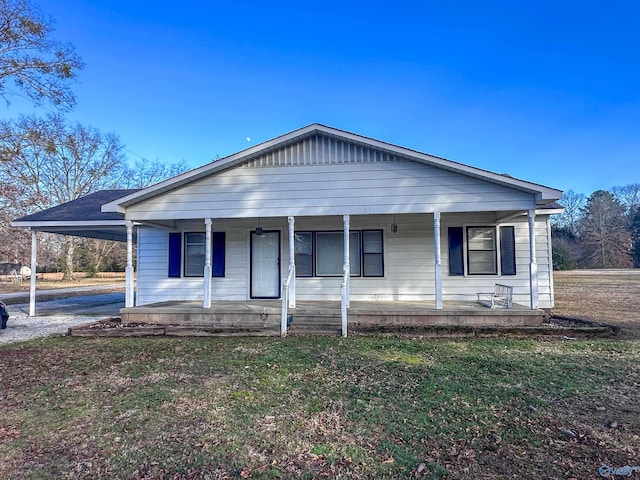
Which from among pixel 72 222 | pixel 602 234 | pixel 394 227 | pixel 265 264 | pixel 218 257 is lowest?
pixel 265 264

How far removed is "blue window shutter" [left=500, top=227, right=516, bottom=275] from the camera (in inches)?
393

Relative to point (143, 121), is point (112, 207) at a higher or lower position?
lower

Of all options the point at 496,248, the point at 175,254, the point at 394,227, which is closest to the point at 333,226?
the point at 394,227

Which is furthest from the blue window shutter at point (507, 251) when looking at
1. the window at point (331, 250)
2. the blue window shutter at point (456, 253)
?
the window at point (331, 250)

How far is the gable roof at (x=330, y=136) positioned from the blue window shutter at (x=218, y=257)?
2.09 m

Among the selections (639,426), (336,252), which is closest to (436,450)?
(639,426)

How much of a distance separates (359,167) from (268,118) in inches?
646

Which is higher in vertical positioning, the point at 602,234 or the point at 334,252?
the point at 602,234

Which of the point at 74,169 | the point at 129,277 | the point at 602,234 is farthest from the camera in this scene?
the point at 602,234

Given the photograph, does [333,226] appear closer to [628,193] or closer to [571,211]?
[571,211]

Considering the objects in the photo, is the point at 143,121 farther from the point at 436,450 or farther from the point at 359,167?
the point at 436,450

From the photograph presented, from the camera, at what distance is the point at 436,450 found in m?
3.04

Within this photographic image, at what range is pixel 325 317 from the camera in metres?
8.37

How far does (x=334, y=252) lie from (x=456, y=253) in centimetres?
321
